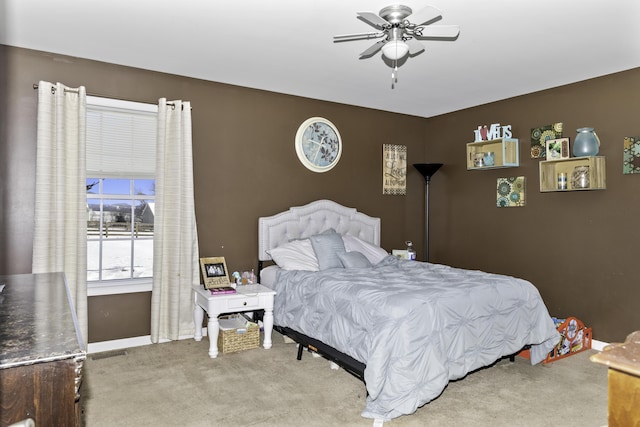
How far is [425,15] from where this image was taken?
2.54m

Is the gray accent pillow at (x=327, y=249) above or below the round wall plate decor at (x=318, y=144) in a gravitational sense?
below

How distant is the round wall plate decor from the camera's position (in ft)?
16.6

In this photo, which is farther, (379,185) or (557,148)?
(379,185)

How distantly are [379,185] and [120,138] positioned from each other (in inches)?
124

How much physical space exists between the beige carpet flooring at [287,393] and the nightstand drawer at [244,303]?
A: 0.42 m

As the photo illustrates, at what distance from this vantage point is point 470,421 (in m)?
2.72

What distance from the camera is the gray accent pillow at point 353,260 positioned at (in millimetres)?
4262

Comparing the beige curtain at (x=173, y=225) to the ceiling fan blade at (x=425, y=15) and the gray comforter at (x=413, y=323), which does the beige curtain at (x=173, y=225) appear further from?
the ceiling fan blade at (x=425, y=15)

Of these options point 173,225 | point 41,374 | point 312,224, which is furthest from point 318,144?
point 41,374

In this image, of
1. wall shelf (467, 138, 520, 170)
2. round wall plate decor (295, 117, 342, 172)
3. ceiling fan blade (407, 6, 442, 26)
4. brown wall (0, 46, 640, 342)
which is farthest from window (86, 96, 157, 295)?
wall shelf (467, 138, 520, 170)

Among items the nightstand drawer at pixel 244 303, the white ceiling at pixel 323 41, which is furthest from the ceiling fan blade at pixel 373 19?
the nightstand drawer at pixel 244 303

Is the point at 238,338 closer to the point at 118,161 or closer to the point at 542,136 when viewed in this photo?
the point at 118,161

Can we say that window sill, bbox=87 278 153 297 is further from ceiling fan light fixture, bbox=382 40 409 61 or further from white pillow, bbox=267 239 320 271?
ceiling fan light fixture, bbox=382 40 409 61

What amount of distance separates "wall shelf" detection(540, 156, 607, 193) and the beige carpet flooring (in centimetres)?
164
